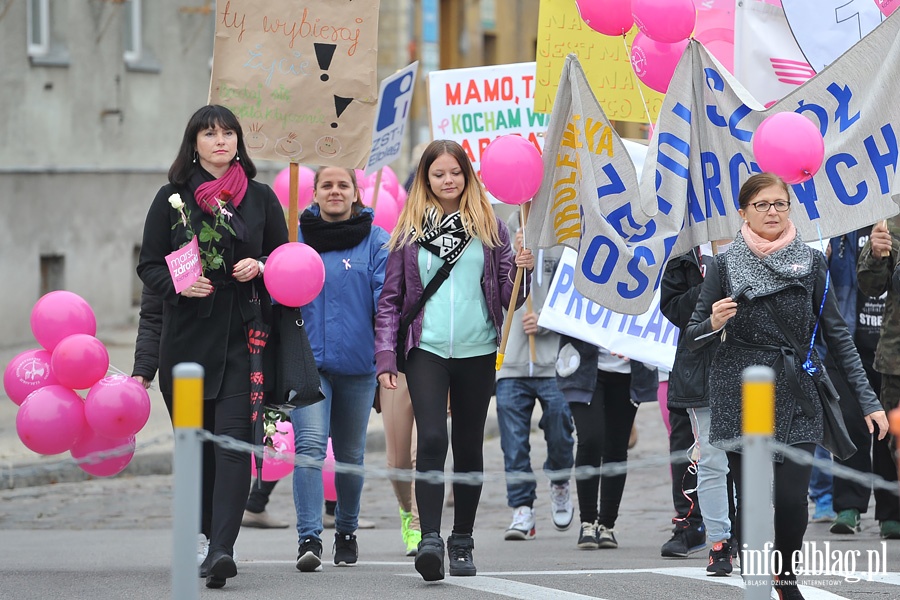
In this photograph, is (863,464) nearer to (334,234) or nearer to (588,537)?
(588,537)

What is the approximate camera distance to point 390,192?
524 inches

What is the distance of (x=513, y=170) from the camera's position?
340 inches

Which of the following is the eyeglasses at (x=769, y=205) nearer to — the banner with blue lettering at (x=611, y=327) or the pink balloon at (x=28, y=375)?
the banner with blue lettering at (x=611, y=327)

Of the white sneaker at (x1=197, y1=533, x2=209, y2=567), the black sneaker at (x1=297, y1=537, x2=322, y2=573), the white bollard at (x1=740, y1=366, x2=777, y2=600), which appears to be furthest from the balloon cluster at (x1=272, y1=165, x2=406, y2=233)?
the white bollard at (x1=740, y1=366, x2=777, y2=600)

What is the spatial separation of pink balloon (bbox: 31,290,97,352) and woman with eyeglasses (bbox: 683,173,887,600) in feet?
10.9

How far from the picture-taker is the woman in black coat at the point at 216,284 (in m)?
7.57

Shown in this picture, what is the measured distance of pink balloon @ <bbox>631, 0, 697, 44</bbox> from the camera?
8.70 metres

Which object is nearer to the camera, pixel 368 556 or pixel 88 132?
pixel 368 556

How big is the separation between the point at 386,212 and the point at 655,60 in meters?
3.17

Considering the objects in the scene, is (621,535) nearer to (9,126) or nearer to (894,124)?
(894,124)

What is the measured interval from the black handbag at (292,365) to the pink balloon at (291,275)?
16cm

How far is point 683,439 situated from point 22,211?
12.7m

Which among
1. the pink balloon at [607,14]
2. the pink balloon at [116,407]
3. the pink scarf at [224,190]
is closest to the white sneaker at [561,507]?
the pink balloon at [607,14]

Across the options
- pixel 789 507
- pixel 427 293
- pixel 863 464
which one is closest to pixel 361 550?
pixel 427 293
